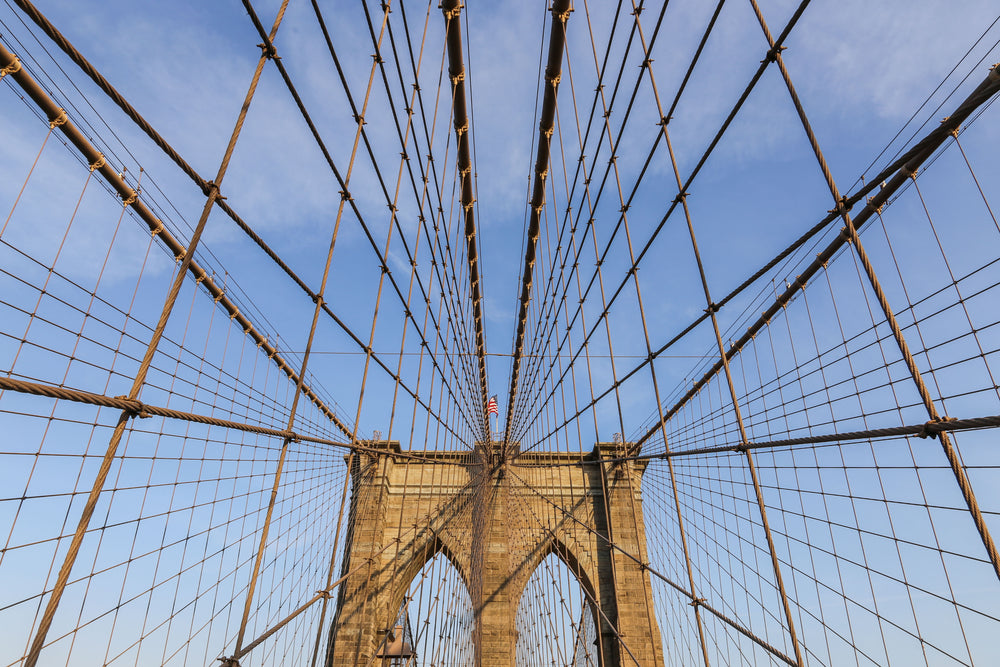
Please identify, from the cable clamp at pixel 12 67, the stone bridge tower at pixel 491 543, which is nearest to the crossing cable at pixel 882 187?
the cable clamp at pixel 12 67

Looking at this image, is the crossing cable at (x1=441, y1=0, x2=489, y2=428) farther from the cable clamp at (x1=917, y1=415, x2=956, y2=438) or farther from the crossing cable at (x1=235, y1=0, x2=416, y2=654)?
the cable clamp at (x1=917, y1=415, x2=956, y2=438)

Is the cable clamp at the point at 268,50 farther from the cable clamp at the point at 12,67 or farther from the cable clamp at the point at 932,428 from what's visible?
the cable clamp at the point at 932,428

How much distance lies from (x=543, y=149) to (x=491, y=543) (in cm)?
1138

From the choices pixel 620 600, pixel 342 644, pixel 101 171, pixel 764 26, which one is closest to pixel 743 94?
pixel 764 26

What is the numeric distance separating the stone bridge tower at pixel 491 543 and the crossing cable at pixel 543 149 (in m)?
Result: 2.38

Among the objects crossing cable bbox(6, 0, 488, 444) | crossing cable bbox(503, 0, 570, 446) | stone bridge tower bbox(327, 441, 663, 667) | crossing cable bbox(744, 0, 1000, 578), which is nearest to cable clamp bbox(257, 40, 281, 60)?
crossing cable bbox(6, 0, 488, 444)

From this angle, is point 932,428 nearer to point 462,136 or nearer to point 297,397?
point 297,397

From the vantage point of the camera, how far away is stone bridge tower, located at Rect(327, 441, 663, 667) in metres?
Result: 13.3

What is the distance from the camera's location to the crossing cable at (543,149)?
6.54m

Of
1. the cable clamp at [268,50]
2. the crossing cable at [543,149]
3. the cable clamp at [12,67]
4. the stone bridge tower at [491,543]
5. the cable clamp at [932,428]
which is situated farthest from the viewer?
the stone bridge tower at [491,543]

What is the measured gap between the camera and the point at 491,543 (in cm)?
1512

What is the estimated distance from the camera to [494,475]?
17.6 meters

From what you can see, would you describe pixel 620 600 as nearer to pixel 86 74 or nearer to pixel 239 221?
pixel 239 221

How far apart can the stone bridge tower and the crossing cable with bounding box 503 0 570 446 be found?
93.6 inches
